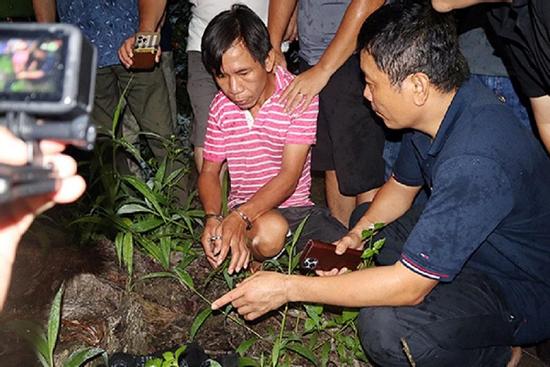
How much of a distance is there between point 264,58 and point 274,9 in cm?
34

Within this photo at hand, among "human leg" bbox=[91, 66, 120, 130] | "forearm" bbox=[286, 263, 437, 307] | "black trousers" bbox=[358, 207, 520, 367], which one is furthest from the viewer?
"human leg" bbox=[91, 66, 120, 130]

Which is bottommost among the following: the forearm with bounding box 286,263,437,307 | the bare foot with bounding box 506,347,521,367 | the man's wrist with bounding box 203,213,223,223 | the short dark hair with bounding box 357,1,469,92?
the bare foot with bounding box 506,347,521,367

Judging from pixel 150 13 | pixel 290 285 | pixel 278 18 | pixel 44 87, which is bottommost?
pixel 290 285

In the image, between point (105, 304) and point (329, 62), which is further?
point (329, 62)

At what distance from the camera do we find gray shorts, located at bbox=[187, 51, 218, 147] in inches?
134

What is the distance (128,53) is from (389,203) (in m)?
1.56

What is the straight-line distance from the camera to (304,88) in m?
3.02

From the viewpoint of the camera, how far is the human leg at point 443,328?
90.9 inches

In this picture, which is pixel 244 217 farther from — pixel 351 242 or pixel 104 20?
pixel 104 20

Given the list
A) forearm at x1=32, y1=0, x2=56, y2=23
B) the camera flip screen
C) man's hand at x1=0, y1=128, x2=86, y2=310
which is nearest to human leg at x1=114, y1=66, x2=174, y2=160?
forearm at x1=32, y1=0, x2=56, y2=23

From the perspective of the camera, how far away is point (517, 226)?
7.55 feet

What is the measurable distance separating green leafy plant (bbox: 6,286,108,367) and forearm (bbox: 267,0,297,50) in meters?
1.58

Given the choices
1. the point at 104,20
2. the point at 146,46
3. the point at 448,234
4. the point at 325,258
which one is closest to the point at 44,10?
the point at 104,20

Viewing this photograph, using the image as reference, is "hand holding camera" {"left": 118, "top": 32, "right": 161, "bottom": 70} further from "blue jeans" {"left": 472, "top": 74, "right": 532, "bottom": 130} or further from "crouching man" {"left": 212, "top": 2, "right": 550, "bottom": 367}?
"blue jeans" {"left": 472, "top": 74, "right": 532, "bottom": 130}
